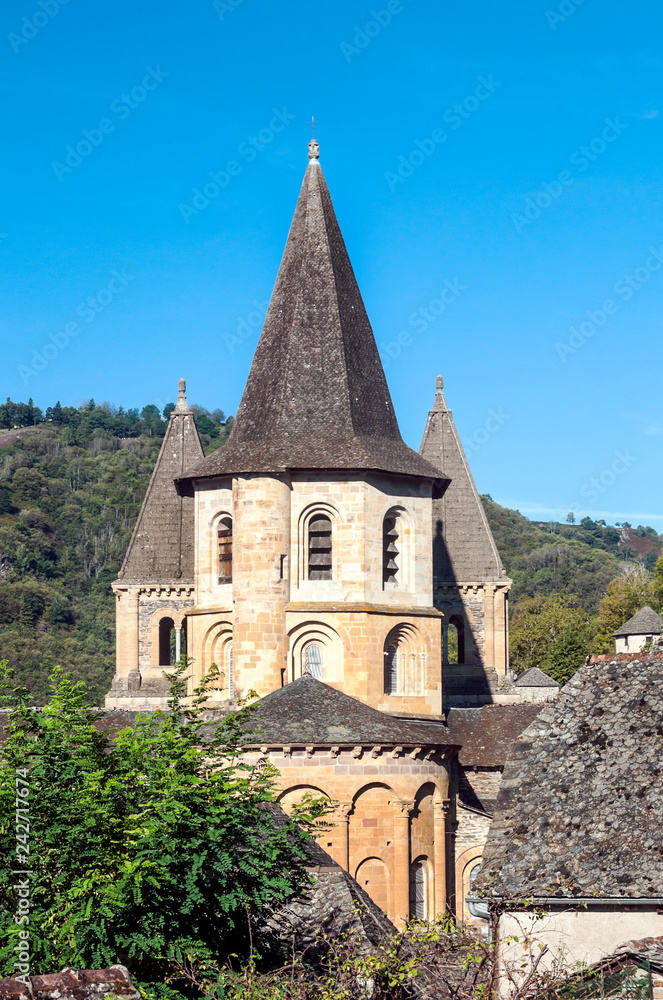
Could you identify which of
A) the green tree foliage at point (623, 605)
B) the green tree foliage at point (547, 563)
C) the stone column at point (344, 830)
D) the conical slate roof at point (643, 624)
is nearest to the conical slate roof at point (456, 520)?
the stone column at point (344, 830)

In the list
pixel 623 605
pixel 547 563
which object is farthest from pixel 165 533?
pixel 547 563

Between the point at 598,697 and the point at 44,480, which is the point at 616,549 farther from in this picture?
the point at 598,697

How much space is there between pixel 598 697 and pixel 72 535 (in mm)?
92207

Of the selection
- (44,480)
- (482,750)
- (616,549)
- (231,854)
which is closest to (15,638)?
(44,480)

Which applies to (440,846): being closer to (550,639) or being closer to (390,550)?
(390,550)

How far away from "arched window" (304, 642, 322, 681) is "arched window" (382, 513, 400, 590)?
235 cm

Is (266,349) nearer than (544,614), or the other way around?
(266,349)

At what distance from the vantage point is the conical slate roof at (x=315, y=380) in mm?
35656

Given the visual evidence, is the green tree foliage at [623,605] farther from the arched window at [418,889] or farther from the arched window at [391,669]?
the arched window at [418,889]

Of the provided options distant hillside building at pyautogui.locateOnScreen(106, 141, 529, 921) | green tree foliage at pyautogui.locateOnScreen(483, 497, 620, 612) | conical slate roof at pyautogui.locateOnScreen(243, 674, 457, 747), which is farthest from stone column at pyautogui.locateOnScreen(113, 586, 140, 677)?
green tree foliage at pyautogui.locateOnScreen(483, 497, 620, 612)

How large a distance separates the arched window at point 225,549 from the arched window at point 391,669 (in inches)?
162

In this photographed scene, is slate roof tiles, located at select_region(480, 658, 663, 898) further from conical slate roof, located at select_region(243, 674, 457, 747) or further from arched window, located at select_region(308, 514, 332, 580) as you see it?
arched window, located at select_region(308, 514, 332, 580)

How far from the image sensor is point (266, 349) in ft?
124

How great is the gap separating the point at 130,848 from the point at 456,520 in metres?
30.9
